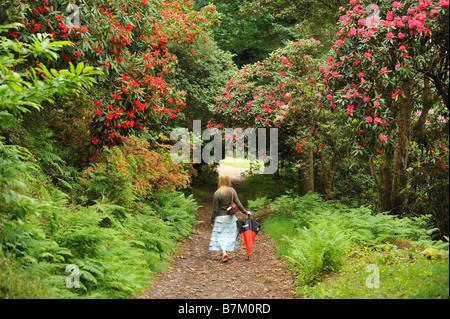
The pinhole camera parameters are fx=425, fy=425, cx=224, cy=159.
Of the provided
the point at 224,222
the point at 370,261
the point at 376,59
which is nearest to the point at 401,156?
the point at 376,59

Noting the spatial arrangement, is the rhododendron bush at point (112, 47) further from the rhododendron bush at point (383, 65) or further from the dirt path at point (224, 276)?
the rhododendron bush at point (383, 65)

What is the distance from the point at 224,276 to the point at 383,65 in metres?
4.76

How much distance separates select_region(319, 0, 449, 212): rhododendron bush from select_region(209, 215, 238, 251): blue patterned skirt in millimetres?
2957

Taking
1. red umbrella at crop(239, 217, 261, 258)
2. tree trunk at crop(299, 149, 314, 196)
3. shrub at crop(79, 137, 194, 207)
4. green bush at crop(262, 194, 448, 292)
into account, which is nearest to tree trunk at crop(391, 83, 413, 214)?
green bush at crop(262, 194, 448, 292)

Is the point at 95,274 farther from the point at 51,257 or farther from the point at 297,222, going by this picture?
the point at 297,222

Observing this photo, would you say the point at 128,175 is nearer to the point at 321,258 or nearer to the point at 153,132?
the point at 153,132

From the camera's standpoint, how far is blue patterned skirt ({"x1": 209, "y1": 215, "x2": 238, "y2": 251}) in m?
8.81

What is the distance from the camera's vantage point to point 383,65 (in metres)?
7.67

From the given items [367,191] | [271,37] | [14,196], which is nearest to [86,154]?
[14,196]

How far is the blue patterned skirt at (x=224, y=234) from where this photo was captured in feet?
28.9

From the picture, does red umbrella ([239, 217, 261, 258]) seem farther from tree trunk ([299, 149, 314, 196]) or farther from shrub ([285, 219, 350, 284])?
tree trunk ([299, 149, 314, 196])

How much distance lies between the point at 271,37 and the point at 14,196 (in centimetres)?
1631

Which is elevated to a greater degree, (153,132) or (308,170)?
(153,132)
